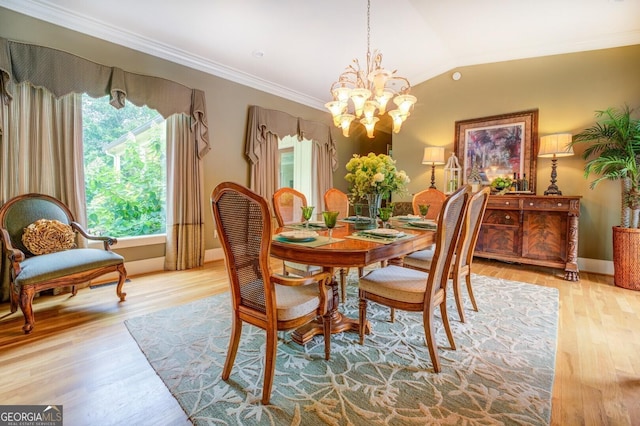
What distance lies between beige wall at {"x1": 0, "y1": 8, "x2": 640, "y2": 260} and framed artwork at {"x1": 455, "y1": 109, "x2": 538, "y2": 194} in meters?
0.11

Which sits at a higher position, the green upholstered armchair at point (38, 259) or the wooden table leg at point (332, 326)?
the green upholstered armchair at point (38, 259)

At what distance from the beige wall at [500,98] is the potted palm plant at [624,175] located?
0.96ft

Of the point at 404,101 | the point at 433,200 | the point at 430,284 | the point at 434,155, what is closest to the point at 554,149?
the point at 434,155

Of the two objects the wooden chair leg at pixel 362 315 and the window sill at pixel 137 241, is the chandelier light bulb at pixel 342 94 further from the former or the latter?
the window sill at pixel 137 241

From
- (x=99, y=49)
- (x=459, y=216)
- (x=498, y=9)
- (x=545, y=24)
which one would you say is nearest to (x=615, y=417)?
(x=459, y=216)

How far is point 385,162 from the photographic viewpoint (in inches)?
88.4

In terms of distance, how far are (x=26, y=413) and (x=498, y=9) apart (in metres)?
4.97

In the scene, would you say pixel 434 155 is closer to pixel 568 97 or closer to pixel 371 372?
pixel 568 97

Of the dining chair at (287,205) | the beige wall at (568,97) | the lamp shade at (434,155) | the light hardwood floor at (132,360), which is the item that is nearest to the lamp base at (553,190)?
the beige wall at (568,97)

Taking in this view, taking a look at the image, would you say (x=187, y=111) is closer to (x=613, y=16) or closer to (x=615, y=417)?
(x=615, y=417)

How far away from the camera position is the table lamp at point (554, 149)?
3.69m

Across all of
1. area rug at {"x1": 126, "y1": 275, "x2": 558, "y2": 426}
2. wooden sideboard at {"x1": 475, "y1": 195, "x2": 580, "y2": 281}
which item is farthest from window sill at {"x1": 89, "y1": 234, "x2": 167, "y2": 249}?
wooden sideboard at {"x1": 475, "y1": 195, "x2": 580, "y2": 281}

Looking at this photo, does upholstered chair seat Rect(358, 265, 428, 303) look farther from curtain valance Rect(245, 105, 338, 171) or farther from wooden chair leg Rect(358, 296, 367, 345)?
curtain valance Rect(245, 105, 338, 171)

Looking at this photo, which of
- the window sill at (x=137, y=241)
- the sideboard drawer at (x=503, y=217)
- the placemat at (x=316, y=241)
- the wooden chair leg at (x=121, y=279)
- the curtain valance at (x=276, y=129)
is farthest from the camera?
the curtain valance at (x=276, y=129)
